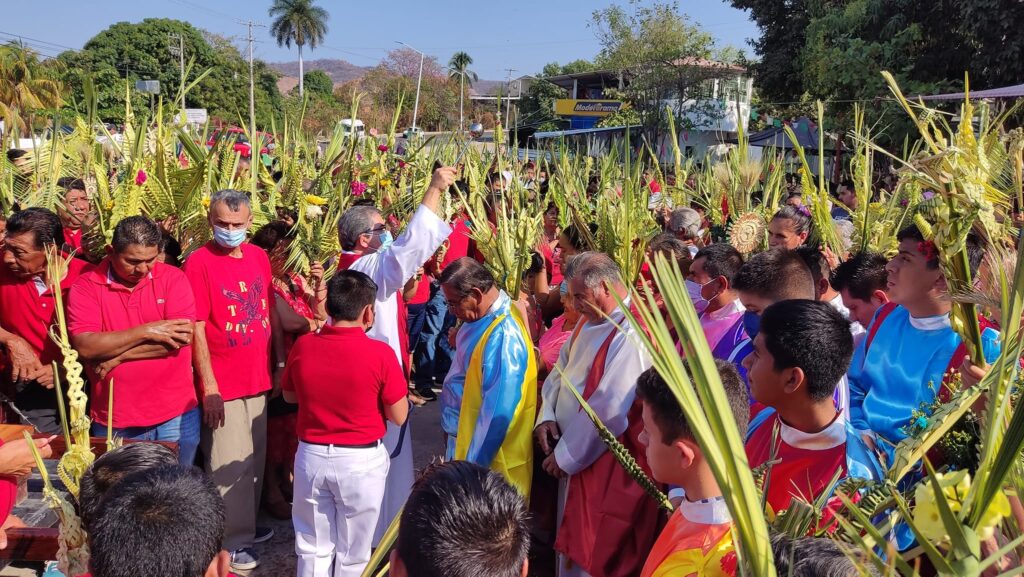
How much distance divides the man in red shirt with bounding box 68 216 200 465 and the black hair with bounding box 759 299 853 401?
266 centimetres

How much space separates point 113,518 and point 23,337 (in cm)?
298

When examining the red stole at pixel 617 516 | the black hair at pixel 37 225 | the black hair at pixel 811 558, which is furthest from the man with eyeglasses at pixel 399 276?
the black hair at pixel 811 558

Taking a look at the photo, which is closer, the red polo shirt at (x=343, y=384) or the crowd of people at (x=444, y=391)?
the crowd of people at (x=444, y=391)

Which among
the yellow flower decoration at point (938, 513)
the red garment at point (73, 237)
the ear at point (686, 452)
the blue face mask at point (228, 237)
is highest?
the blue face mask at point (228, 237)

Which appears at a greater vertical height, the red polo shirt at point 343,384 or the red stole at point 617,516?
the red polo shirt at point 343,384

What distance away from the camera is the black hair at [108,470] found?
1.94 meters

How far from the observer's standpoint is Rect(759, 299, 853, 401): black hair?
86.2 inches

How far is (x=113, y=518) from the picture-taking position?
1.62 metres

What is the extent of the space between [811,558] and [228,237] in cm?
336

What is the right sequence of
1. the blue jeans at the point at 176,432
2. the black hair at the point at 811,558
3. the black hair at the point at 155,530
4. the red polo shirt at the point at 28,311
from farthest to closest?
the red polo shirt at the point at 28,311 < the blue jeans at the point at 176,432 < the black hair at the point at 155,530 < the black hair at the point at 811,558

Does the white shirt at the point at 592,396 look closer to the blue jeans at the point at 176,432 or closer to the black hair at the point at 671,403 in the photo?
the black hair at the point at 671,403

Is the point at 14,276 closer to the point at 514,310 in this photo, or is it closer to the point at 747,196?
the point at 514,310

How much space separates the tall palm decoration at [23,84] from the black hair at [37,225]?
83.0 feet

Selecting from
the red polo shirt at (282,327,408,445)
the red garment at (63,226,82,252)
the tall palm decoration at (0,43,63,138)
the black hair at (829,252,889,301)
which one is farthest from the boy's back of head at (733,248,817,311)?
the tall palm decoration at (0,43,63,138)
